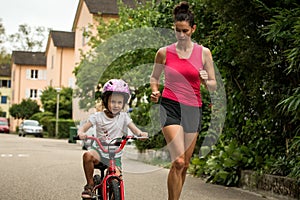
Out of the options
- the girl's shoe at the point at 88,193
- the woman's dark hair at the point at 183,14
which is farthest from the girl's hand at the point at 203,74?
the girl's shoe at the point at 88,193

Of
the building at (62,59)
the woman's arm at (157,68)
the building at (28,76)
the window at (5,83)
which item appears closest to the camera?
the woman's arm at (157,68)

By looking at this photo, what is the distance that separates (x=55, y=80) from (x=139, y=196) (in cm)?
6604

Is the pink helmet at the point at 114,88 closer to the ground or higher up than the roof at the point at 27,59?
closer to the ground

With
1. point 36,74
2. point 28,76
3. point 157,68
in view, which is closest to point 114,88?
point 157,68

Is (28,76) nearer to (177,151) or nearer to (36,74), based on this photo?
(36,74)

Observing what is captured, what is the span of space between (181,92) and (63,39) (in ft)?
231

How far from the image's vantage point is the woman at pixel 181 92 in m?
5.88

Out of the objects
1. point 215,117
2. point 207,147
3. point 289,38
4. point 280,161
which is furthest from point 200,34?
point 289,38

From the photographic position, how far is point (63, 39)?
75188mm

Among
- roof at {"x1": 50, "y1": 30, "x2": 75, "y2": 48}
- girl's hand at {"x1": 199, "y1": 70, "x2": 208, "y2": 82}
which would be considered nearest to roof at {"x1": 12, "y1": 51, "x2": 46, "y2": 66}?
roof at {"x1": 50, "y1": 30, "x2": 75, "y2": 48}

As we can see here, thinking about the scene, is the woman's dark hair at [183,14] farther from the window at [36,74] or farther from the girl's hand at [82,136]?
the window at [36,74]

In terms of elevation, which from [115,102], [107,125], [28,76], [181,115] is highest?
[28,76]

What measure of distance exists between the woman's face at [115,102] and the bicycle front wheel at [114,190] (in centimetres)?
71

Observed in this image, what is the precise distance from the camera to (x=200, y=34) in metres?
12.4
